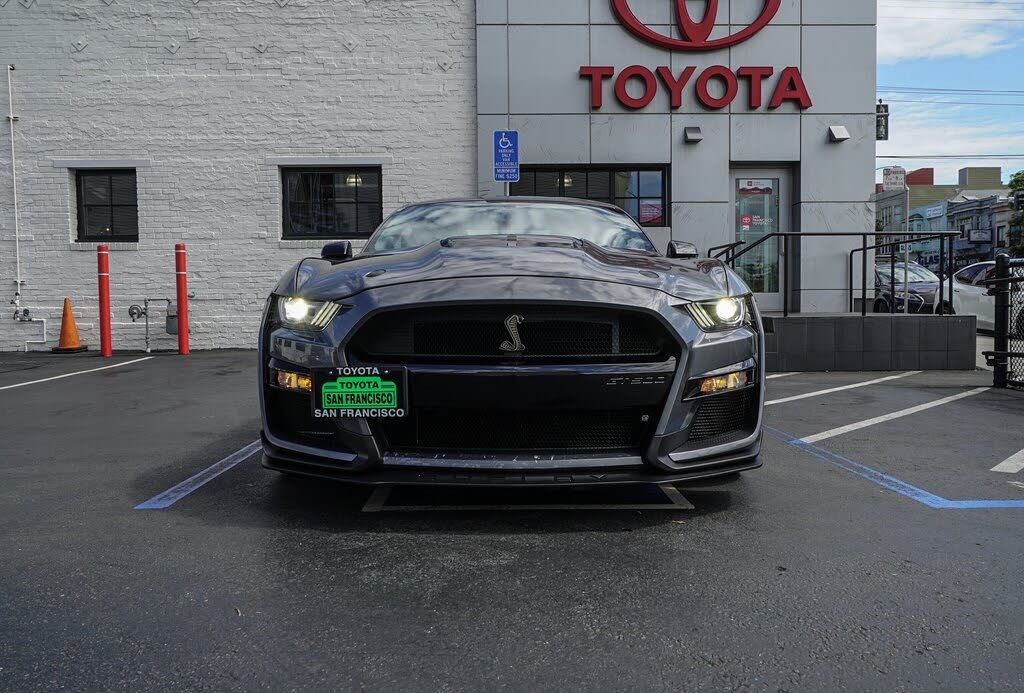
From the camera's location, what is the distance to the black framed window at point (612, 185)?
11898 mm

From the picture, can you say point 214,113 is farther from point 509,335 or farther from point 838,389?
point 509,335

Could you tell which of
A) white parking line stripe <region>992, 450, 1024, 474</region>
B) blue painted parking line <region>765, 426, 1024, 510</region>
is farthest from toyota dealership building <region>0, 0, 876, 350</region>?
white parking line stripe <region>992, 450, 1024, 474</region>

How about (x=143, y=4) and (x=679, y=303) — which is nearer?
(x=679, y=303)

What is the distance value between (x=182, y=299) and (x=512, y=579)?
9942mm

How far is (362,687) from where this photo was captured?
1722 millimetres

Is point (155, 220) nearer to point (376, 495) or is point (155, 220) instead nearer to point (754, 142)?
point (754, 142)

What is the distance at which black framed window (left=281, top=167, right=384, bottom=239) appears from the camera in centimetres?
1192

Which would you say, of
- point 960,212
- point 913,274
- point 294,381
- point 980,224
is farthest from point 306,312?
point 960,212

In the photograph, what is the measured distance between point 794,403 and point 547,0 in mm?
7993

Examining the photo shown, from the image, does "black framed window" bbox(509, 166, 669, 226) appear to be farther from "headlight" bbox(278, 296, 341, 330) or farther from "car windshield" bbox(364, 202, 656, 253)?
"headlight" bbox(278, 296, 341, 330)

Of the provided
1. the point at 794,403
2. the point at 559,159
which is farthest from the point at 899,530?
the point at 559,159

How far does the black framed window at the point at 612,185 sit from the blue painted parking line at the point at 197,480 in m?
8.18

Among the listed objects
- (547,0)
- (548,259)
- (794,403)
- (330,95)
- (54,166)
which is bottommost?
(794,403)

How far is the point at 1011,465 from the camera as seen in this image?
402 centimetres
